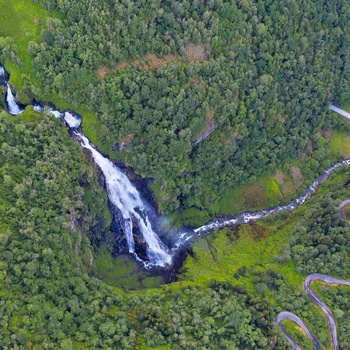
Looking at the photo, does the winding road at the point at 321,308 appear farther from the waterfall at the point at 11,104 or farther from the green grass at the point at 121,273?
the waterfall at the point at 11,104

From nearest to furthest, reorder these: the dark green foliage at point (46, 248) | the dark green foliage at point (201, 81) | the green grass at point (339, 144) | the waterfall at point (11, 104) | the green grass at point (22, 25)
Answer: the dark green foliage at point (46, 248)
the dark green foliage at point (201, 81)
the green grass at point (22, 25)
the waterfall at point (11, 104)
the green grass at point (339, 144)

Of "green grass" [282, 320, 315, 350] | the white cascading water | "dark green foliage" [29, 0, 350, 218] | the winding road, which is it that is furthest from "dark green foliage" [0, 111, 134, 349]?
"green grass" [282, 320, 315, 350]

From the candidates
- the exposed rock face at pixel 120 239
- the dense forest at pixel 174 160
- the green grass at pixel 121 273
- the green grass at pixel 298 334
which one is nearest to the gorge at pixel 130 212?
the exposed rock face at pixel 120 239

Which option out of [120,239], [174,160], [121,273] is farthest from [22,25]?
[121,273]

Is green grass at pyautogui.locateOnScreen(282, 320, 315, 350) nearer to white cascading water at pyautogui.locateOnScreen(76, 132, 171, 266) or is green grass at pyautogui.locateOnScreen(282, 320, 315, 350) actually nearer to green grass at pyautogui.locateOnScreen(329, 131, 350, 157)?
white cascading water at pyautogui.locateOnScreen(76, 132, 171, 266)

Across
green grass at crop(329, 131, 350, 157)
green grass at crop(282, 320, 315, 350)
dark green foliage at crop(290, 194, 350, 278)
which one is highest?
green grass at crop(329, 131, 350, 157)

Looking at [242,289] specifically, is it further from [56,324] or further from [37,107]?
[37,107]

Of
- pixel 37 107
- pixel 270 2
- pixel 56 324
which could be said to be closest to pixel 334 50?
pixel 270 2
